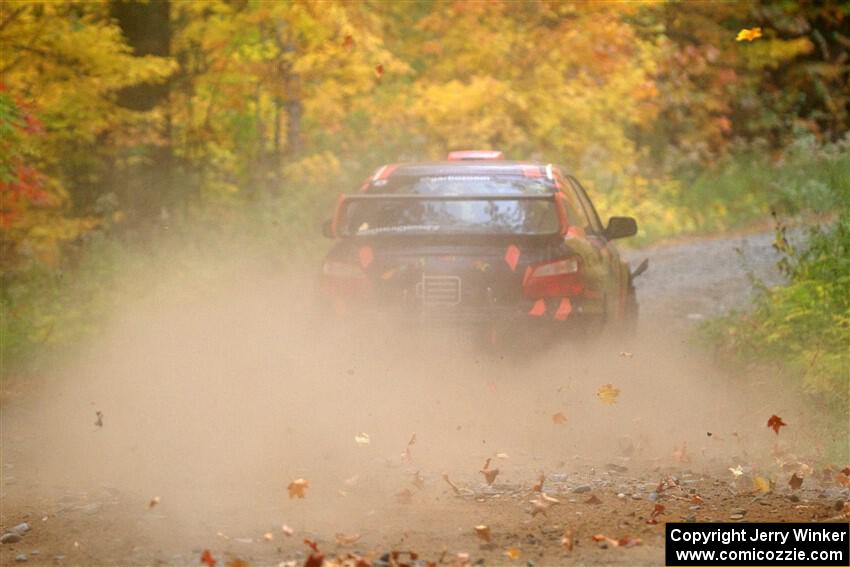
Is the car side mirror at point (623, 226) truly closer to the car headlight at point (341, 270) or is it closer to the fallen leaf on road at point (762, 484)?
the car headlight at point (341, 270)

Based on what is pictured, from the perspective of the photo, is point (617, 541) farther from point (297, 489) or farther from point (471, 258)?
point (471, 258)

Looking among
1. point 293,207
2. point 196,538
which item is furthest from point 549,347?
point 293,207

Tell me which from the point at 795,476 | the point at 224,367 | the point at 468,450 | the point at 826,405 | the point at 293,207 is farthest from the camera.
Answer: the point at 293,207

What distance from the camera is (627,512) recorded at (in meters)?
7.69

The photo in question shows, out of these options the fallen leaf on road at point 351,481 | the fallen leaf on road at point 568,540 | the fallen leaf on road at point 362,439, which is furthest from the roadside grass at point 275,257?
the fallen leaf on road at point 568,540

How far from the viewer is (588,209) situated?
13.1 m

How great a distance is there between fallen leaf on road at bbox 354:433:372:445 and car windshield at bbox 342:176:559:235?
167 centimetres

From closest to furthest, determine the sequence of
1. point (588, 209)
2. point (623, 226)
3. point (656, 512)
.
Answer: point (656, 512) → point (623, 226) → point (588, 209)

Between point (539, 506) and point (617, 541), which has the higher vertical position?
point (617, 541)

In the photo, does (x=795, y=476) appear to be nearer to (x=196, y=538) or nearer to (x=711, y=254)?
(x=196, y=538)

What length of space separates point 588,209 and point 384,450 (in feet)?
14.4

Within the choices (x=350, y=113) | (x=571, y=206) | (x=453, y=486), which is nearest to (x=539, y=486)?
(x=453, y=486)

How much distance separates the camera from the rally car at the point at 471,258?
33.8 feet

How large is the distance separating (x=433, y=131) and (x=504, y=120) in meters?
1.10
